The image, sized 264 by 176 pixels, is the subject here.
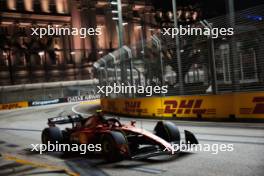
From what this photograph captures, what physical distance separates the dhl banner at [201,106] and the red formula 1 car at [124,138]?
5.46 metres

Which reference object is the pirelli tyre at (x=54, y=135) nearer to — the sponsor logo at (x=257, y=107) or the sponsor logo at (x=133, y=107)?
the sponsor logo at (x=257, y=107)

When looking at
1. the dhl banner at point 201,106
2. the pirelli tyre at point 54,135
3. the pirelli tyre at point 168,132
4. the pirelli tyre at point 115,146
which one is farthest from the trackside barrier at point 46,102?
the pirelli tyre at point 115,146

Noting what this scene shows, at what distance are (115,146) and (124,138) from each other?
0.85 feet

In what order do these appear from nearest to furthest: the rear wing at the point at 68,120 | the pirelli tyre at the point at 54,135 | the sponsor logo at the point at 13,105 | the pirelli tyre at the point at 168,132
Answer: the pirelli tyre at the point at 168,132
the pirelli tyre at the point at 54,135
the rear wing at the point at 68,120
the sponsor logo at the point at 13,105

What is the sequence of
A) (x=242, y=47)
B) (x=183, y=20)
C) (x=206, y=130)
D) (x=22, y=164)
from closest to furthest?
1. (x=22, y=164)
2. (x=206, y=130)
3. (x=242, y=47)
4. (x=183, y=20)

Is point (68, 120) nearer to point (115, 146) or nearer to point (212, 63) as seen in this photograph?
point (115, 146)

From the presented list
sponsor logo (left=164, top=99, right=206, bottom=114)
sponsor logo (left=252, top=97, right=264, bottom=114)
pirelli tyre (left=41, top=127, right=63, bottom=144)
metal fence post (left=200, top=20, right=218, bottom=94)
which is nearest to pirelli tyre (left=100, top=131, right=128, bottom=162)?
pirelli tyre (left=41, top=127, right=63, bottom=144)

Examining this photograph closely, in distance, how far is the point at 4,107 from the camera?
45.9m

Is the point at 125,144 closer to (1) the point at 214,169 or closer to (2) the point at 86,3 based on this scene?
(1) the point at 214,169

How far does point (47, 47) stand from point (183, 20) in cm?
2238

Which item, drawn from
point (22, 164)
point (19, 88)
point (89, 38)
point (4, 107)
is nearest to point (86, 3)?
point (89, 38)

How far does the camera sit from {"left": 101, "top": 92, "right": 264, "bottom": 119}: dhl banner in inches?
578

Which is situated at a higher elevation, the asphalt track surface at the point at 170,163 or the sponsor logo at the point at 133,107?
the sponsor logo at the point at 133,107

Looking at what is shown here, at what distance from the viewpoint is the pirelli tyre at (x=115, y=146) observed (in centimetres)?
910
